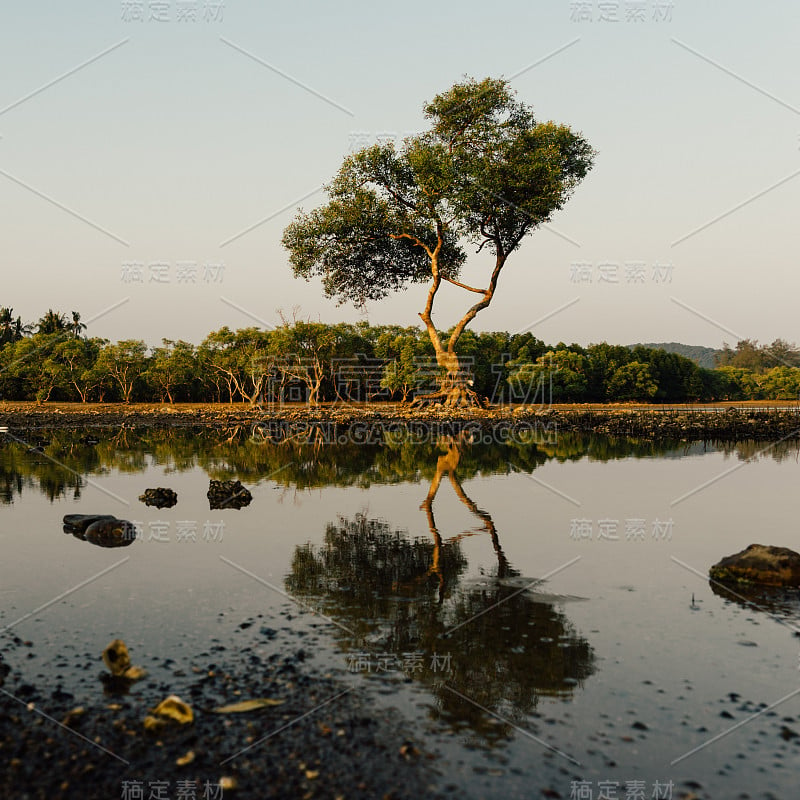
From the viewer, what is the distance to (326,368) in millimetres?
100688

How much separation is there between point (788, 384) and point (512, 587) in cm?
15725

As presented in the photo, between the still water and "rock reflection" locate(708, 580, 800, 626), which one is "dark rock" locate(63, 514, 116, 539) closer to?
the still water

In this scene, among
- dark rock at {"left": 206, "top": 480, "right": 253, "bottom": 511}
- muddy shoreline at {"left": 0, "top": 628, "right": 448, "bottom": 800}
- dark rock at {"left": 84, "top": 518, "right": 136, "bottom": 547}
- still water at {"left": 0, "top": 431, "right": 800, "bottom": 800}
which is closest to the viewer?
muddy shoreline at {"left": 0, "top": 628, "right": 448, "bottom": 800}

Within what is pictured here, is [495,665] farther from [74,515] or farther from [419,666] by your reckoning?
[74,515]

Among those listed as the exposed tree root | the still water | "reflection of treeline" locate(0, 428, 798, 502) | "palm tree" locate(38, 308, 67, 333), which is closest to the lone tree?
the exposed tree root

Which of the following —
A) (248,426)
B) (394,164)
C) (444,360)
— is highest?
(394,164)

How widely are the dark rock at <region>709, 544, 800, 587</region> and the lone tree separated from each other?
135 feet

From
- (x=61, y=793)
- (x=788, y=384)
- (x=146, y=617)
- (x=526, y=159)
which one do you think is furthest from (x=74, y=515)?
(x=788, y=384)

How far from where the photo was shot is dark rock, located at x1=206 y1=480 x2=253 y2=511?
17.5m

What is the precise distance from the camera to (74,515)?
14.7 m

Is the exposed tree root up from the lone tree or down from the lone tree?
down

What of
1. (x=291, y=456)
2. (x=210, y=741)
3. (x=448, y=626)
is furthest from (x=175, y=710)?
(x=291, y=456)

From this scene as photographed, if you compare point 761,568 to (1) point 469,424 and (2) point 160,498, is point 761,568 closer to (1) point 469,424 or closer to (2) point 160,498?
(2) point 160,498

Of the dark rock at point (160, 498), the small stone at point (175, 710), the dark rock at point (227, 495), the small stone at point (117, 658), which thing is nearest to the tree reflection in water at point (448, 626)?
the small stone at point (175, 710)
